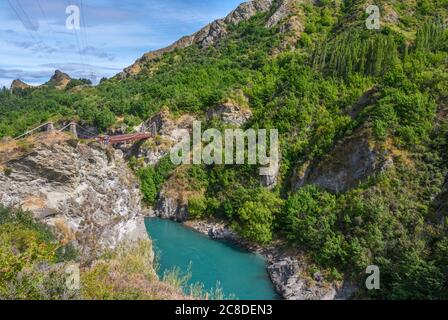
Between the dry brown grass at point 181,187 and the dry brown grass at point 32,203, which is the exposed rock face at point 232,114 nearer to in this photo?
the dry brown grass at point 181,187

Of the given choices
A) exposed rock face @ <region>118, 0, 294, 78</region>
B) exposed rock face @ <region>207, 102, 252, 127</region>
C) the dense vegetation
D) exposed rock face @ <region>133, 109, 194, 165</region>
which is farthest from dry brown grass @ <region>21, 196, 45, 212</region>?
exposed rock face @ <region>118, 0, 294, 78</region>

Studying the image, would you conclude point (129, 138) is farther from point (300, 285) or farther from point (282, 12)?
point (282, 12)

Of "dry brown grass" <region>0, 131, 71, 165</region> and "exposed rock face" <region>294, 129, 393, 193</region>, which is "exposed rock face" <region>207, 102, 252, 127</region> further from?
"dry brown grass" <region>0, 131, 71, 165</region>

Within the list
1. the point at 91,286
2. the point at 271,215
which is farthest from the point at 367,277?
the point at 91,286

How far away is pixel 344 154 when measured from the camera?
38.4 metres

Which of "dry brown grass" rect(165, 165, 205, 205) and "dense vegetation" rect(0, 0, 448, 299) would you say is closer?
"dense vegetation" rect(0, 0, 448, 299)

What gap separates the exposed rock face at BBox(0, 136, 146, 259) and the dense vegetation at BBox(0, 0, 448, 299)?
1536 cm

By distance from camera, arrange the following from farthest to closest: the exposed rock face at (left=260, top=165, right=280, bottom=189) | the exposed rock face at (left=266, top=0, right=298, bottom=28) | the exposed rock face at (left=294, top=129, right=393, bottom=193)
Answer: the exposed rock face at (left=266, top=0, right=298, bottom=28)
the exposed rock face at (left=260, top=165, right=280, bottom=189)
the exposed rock face at (left=294, top=129, right=393, bottom=193)

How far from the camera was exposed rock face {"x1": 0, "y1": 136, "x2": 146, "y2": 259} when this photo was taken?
24.1m

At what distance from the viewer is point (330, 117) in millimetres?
45562

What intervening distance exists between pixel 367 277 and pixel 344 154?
14.3 metres

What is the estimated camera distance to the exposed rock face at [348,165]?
34.9 meters

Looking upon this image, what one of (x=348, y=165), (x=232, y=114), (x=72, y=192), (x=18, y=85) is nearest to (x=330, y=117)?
(x=348, y=165)
